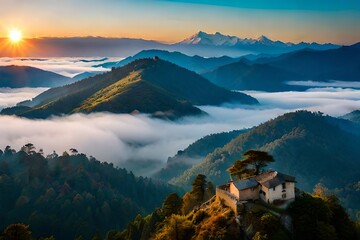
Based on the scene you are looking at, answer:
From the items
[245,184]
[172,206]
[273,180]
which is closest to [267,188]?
Result: [273,180]

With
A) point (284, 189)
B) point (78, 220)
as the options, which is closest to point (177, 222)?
point (284, 189)

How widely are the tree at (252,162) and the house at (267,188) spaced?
30.5ft

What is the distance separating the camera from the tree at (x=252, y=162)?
293ft

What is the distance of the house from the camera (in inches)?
3014

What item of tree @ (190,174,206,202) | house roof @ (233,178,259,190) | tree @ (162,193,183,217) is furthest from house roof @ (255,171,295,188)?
tree @ (162,193,183,217)

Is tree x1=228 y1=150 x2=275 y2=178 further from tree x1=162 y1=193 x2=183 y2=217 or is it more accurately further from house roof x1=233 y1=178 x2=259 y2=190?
tree x1=162 y1=193 x2=183 y2=217

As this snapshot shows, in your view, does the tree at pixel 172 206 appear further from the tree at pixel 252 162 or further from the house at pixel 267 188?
the house at pixel 267 188

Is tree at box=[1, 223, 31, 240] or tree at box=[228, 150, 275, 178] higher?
tree at box=[228, 150, 275, 178]

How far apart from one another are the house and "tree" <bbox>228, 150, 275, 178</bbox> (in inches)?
Result: 366

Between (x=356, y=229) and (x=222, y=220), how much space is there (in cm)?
2684

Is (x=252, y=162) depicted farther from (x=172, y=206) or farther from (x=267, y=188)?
(x=172, y=206)

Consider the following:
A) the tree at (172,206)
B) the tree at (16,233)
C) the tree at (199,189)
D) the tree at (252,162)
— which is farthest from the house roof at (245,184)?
the tree at (16,233)

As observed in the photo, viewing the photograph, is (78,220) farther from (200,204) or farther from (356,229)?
(356,229)

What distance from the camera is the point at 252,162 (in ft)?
297
